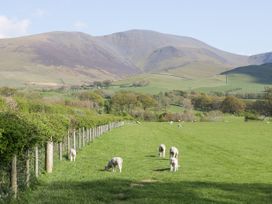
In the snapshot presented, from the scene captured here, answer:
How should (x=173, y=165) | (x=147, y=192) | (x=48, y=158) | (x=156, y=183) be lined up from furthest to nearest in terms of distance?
(x=173, y=165) < (x=48, y=158) < (x=156, y=183) < (x=147, y=192)

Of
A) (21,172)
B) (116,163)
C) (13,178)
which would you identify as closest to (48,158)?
(116,163)

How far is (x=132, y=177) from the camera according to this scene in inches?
1211

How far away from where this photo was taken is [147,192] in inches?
981

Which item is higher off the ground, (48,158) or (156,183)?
(48,158)

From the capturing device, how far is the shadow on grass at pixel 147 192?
2298 cm

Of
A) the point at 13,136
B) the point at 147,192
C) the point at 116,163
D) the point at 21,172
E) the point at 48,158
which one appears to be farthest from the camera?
the point at 116,163

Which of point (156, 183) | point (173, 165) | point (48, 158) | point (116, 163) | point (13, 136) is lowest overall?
point (156, 183)

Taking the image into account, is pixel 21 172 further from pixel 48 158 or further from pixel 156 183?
pixel 48 158

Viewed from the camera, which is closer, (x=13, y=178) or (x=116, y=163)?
(x=13, y=178)

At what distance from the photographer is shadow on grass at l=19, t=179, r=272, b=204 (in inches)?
905

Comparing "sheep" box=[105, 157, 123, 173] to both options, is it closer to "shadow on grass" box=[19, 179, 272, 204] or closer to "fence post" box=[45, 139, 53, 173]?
"fence post" box=[45, 139, 53, 173]

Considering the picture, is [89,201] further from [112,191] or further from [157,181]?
[157,181]

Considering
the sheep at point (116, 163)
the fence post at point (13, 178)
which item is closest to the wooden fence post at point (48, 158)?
the sheep at point (116, 163)

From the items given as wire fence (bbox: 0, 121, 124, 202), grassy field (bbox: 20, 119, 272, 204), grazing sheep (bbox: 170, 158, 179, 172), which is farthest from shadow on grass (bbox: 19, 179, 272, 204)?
grazing sheep (bbox: 170, 158, 179, 172)
